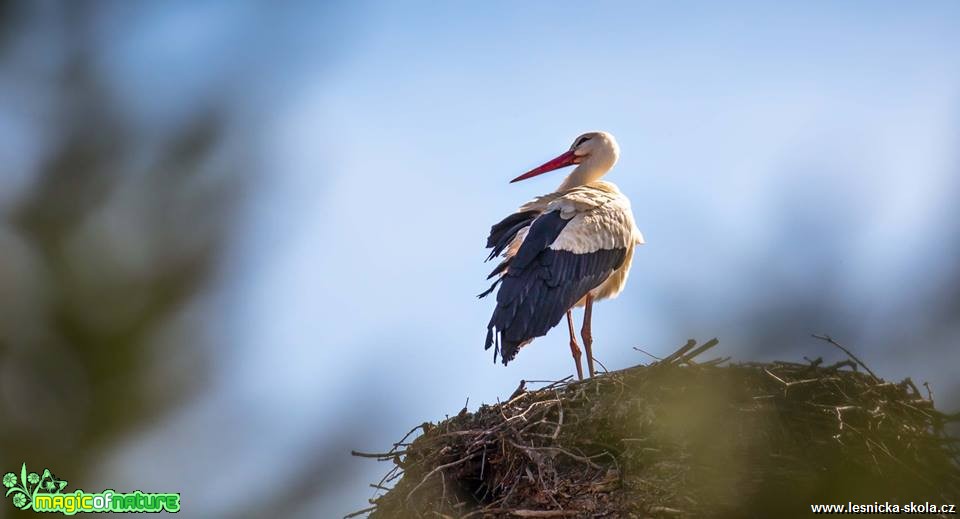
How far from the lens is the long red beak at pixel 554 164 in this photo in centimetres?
877

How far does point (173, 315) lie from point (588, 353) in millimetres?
6821

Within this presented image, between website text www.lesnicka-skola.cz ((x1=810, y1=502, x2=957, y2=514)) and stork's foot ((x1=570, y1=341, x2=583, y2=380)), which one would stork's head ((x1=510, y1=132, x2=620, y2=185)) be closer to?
Result: stork's foot ((x1=570, y1=341, x2=583, y2=380))

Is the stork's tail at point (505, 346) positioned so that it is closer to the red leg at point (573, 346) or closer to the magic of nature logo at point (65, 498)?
the red leg at point (573, 346)

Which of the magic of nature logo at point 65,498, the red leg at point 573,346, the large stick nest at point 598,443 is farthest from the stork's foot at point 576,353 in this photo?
the magic of nature logo at point 65,498

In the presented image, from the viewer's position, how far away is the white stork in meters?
6.62

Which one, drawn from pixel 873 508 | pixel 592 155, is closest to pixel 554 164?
pixel 592 155

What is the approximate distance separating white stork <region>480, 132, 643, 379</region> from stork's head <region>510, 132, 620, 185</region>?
1.68 feet

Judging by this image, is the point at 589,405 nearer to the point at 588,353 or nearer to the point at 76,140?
the point at 588,353

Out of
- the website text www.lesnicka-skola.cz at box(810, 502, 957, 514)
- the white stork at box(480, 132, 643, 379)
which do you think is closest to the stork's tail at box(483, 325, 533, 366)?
the white stork at box(480, 132, 643, 379)

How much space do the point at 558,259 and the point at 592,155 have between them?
194 centimetres

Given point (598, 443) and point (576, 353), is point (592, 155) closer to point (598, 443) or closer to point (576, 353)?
point (576, 353)

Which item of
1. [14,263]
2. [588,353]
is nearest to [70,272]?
[14,263]

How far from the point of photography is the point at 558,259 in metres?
6.92

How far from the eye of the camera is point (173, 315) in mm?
1004
